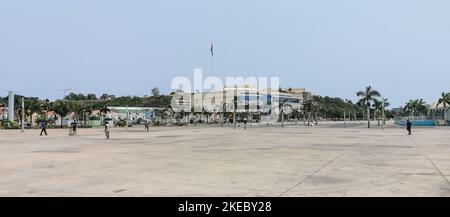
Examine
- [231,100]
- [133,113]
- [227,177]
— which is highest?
[231,100]

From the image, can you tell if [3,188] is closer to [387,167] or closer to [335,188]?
[335,188]

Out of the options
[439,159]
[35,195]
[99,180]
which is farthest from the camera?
[439,159]

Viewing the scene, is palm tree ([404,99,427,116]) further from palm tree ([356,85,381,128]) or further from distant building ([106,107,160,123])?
distant building ([106,107,160,123])

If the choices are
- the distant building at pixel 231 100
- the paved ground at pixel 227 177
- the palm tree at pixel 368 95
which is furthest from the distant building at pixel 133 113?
the paved ground at pixel 227 177

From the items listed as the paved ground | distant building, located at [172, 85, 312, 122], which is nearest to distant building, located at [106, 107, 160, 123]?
distant building, located at [172, 85, 312, 122]

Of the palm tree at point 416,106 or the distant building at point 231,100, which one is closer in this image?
the palm tree at point 416,106

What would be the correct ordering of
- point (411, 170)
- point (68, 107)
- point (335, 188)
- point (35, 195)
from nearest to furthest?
point (35, 195)
point (335, 188)
point (411, 170)
point (68, 107)

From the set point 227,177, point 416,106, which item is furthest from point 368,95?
point 227,177

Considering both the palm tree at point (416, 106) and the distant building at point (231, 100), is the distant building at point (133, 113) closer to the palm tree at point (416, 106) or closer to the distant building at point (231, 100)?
the distant building at point (231, 100)

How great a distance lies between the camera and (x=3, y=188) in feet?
31.6

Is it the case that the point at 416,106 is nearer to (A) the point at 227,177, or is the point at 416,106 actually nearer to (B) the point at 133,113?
(B) the point at 133,113

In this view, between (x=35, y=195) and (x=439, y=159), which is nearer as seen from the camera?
(x=35, y=195)
